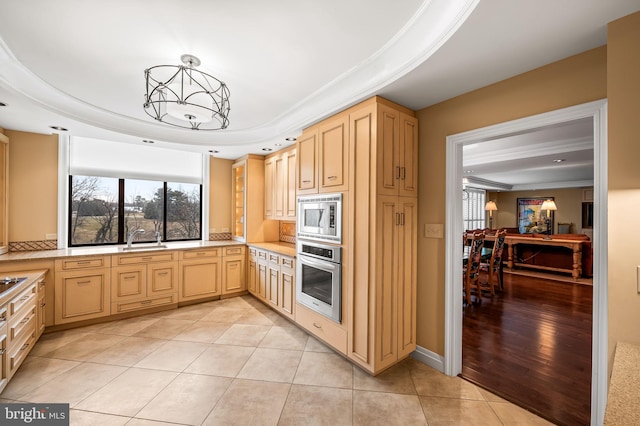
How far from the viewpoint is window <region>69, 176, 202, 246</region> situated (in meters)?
4.00

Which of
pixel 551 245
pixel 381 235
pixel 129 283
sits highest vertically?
pixel 381 235

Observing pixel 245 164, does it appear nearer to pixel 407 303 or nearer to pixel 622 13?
pixel 407 303

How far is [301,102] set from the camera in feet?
9.55

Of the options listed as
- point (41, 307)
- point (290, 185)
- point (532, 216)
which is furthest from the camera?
point (532, 216)

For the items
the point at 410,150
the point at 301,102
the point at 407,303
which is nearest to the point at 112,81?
the point at 301,102

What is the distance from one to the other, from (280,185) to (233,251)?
1385 mm

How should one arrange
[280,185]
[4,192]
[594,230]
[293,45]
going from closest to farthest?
[594,230] → [293,45] → [4,192] → [280,185]

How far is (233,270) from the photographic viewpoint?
4.54 metres

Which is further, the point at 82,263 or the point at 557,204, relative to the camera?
the point at 557,204

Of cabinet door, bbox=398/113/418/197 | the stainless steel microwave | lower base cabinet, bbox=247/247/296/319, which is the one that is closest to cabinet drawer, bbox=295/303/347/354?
lower base cabinet, bbox=247/247/296/319

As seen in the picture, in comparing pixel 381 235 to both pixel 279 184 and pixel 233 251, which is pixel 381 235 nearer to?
pixel 279 184

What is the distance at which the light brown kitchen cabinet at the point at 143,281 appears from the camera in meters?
3.60

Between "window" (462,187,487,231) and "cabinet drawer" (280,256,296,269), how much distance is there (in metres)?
8.02

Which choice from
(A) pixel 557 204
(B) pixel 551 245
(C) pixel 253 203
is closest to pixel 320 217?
(C) pixel 253 203
